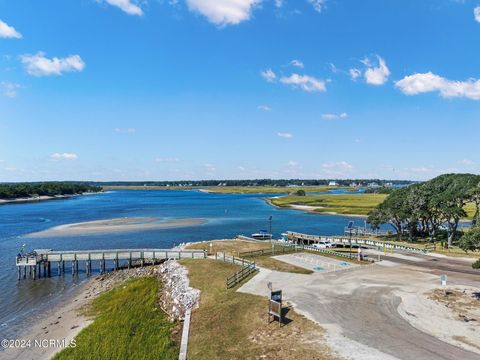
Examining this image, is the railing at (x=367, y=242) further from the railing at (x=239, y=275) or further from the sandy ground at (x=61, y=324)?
the sandy ground at (x=61, y=324)

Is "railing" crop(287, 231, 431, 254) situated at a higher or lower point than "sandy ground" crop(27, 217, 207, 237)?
higher

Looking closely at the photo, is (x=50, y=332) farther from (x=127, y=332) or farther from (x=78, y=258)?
(x=78, y=258)

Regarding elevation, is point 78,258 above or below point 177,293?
below

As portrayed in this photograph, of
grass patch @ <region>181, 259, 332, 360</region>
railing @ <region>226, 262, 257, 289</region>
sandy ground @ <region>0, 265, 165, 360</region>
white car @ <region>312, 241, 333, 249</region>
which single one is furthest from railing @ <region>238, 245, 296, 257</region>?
grass patch @ <region>181, 259, 332, 360</region>

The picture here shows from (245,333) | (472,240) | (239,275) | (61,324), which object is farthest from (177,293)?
(472,240)

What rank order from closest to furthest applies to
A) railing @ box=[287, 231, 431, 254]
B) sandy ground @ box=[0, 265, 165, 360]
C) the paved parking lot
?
1. sandy ground @ box=[0, 265, 165, 360]
2. the paved parking lot
3. railing @ box=[287, 231, 431, 254]

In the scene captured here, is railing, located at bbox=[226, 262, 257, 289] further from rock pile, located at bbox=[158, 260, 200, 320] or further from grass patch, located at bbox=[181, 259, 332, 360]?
rock pile, located at bbox=[158, 260, 200, 320]
